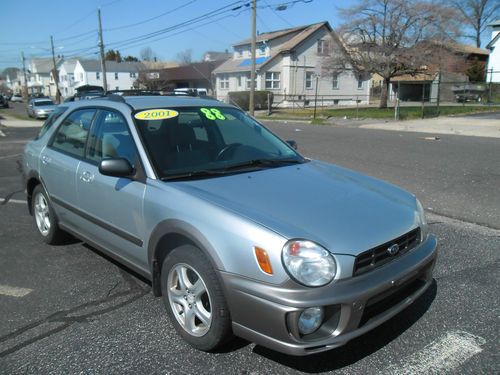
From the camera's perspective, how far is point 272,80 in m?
41.3

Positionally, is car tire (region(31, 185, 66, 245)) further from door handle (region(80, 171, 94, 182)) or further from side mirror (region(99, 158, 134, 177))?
side mirror (region(99, 158, 134, 177))

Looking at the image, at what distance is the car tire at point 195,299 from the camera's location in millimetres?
2617

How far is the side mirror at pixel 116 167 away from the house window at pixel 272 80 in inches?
1550

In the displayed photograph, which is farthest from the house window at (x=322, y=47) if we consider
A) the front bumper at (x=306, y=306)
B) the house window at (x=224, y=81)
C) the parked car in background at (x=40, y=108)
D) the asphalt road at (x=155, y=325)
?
the front bumper at (x=306, y=306)

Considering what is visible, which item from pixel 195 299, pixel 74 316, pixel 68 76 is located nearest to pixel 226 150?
pixel 195 299

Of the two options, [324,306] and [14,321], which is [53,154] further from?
[324,306]

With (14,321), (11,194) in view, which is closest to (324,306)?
(14,321)

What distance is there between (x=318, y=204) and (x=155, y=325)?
4.84ft

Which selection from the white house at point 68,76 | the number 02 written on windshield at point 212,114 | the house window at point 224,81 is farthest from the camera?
the white house at point 68,76

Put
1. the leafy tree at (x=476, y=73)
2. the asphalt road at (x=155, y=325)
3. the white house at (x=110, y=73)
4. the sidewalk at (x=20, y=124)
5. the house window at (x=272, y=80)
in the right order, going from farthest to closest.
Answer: the white house at (x=110, y=73) → the leafy tree at (x=476, y=73) → the house window at (x=272, y=80) → the sidewalk at (x=20, y=124) → the asphalt road at (x=155, y=325)

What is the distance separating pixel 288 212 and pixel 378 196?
863 mm

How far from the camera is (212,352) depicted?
9.26 ft

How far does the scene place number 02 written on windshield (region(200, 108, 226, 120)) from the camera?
3990 mm

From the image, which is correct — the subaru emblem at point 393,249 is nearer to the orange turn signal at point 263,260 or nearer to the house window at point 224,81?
the orange turn signal at point 263,260
